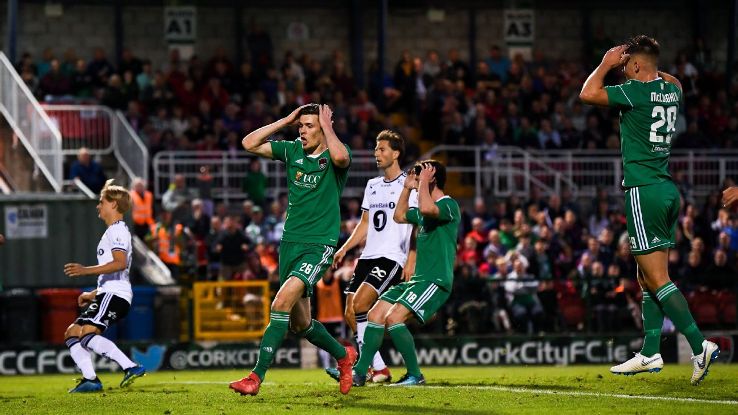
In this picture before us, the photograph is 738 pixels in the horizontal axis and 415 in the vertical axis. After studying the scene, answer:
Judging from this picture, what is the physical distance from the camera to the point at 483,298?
19.8m

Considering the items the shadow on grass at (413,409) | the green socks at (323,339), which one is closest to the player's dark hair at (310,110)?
the green socks at (323,339)

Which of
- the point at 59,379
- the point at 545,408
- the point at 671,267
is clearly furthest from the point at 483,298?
the point at 545,408

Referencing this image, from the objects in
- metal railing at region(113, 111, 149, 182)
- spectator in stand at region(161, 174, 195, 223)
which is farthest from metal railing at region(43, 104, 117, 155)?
spectator in stand at region(161, 174, 195, 223)

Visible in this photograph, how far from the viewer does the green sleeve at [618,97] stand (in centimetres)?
1166

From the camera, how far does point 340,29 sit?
32469 mm

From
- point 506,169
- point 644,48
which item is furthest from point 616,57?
point 506,169

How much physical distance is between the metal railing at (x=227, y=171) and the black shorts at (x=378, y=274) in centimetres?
1063

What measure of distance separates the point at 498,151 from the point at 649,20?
9.28m

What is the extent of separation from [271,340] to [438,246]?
6.88 ft

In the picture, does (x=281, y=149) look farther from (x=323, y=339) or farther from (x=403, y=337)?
(x=403, y=337)

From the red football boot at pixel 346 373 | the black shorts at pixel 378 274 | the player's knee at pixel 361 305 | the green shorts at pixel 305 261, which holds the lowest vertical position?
the red football boot at pixel 346 373

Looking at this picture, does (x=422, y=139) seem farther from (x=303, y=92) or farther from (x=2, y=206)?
(x=2, y=206)

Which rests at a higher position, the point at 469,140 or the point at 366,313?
the point at 469,140

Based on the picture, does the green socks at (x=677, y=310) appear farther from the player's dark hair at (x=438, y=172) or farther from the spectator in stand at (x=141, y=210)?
the spectator in stand at (x=141, y=210)
